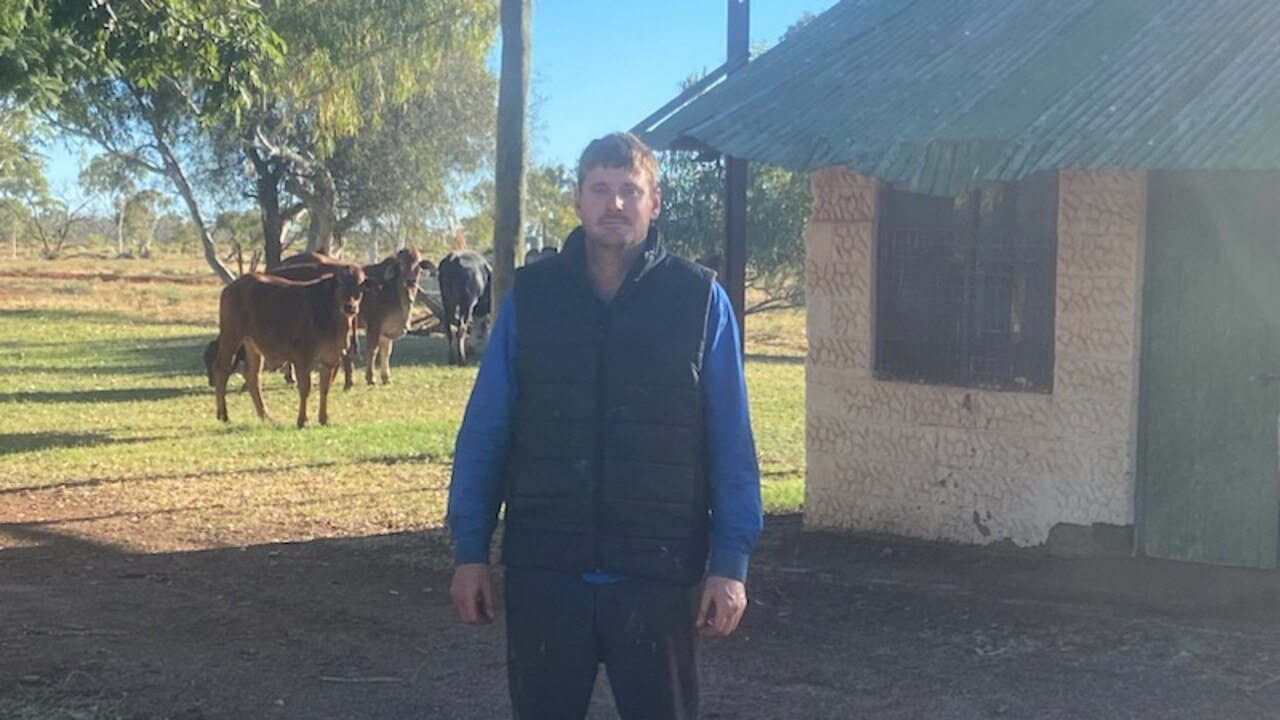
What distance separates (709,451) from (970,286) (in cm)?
574

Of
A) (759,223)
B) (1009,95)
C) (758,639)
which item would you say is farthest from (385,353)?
(758,639)

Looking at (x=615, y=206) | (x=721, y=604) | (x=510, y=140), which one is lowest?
(x=721, y=604)

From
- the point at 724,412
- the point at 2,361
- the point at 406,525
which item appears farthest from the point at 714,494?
the point at 2,361

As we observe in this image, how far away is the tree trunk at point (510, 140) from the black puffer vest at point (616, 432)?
20.7 feet

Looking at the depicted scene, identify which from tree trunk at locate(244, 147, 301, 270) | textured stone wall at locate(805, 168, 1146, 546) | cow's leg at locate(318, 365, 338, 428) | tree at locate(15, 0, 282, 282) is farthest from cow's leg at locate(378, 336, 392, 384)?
textured stone wall at locate(805, 168, 1146, 546)

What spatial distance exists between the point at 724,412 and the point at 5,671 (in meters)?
4.25

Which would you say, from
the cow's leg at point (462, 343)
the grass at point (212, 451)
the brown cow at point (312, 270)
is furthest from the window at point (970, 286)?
the cow's leg at point (462, 343)

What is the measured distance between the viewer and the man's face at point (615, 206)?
365cm

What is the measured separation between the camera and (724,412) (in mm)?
3664

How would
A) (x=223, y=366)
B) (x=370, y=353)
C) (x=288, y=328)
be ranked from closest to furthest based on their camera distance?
(x=288, y=328) → (x=223, y=366) → (x=370, y=353)

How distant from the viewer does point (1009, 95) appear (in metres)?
8.34

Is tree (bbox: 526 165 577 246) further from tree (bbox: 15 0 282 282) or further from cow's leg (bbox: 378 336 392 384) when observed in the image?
tree (bbox: 15 0 282 282)

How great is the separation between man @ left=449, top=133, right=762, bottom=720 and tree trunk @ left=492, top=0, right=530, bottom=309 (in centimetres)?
625

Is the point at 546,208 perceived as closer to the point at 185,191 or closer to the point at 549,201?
the point at 549,201
